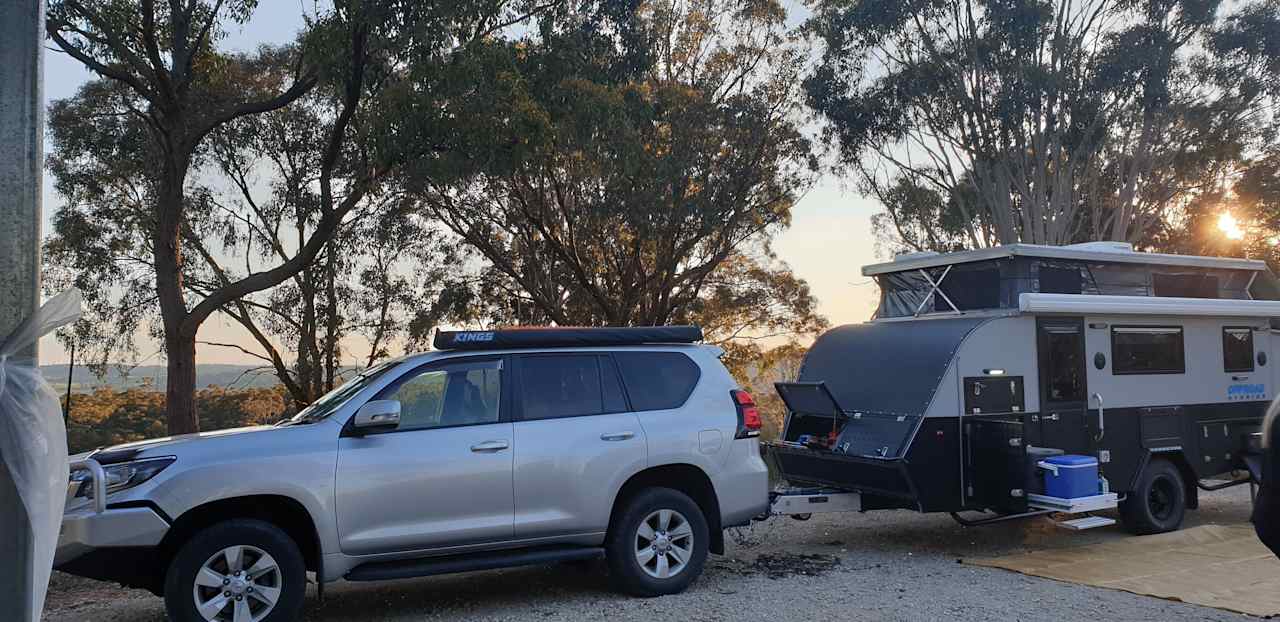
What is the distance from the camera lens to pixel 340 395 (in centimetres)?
767

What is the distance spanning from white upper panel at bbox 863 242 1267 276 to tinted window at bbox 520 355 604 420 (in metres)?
4.35

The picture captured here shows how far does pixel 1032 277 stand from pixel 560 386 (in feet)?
16.4

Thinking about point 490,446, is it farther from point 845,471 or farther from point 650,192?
point 650,192

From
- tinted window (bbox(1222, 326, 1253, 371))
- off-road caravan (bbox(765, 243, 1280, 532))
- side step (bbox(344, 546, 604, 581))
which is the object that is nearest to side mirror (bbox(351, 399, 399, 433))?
side step (bbox(344, 546, 604, 581))

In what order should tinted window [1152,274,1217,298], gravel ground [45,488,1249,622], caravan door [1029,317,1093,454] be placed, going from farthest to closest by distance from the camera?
tinted window [1152,274,1217,298], caravan door [1029,317,1093,454], gravel ground [45,488,1249,622]

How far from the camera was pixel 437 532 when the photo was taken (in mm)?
7133

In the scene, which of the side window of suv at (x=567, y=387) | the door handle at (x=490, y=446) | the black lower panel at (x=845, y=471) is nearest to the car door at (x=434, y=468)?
the door handle at (x=490, y=446)

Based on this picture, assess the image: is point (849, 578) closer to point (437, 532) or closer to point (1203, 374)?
point (437, 532)

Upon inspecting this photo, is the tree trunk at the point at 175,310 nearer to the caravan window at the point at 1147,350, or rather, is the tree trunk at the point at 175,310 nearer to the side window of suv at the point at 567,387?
the side window of suv at the point at 567,387

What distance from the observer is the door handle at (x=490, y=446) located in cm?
737

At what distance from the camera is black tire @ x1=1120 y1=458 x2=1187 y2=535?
10680 mm

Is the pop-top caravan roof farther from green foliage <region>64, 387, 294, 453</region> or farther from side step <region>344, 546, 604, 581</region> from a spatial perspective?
green foliage <region>64, 387, 294, 453</region>

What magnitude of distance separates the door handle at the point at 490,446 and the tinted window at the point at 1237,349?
8641mm

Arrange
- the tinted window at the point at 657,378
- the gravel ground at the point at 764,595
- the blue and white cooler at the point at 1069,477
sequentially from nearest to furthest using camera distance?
the gravel ground at the point at 764,595 < the tinted window at the point at 657,378 < the blue and white cooler at the point at 1069,477
